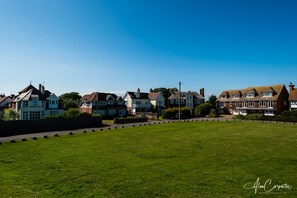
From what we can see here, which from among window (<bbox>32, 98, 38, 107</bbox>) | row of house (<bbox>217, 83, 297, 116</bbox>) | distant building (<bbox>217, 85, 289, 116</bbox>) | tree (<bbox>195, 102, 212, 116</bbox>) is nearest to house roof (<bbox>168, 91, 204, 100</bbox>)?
distant building (<bbox>217, 85, 289, 116</bbox>)

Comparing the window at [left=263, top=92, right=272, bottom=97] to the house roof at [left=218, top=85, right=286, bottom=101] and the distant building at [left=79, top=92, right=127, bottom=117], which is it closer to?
the house roof at [left=218, top=85, right=286, bottom=101]

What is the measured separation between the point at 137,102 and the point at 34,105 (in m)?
36.3

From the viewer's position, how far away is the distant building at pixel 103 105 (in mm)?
61125

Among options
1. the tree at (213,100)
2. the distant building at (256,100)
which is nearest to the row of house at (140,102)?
the distant building at (256,100)

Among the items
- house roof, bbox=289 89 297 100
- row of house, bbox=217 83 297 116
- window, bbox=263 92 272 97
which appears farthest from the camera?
window, bbox=263 92 272 97

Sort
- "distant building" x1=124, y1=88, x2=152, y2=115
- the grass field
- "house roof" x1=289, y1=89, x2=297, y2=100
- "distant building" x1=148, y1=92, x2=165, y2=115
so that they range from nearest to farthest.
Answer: the grass field, "house roof" x1=289, y1=89, x2=297, y2=100, "distant building" x1=124, y1=88, x2=152, y2=115, "distant building" x1=148, y1=92, x2=165, y2=115

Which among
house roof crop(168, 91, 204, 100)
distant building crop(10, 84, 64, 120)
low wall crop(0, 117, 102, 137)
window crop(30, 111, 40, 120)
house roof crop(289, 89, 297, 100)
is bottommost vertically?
low wall crop(0, 117, 102, 137)

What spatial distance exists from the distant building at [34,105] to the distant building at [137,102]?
28.6m

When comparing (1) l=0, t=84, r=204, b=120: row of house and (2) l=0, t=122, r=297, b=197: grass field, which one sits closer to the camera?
(2) l=0, t=122, r=297, b=197: grass field

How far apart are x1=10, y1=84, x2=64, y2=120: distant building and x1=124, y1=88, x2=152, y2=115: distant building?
28.6 meters

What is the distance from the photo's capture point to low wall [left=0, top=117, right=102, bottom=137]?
3231 cm

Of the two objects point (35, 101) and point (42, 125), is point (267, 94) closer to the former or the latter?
point (42, 125)

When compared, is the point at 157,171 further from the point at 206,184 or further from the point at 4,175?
the point at 4,175

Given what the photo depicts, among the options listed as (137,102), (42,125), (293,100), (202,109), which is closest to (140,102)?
(137,102)
